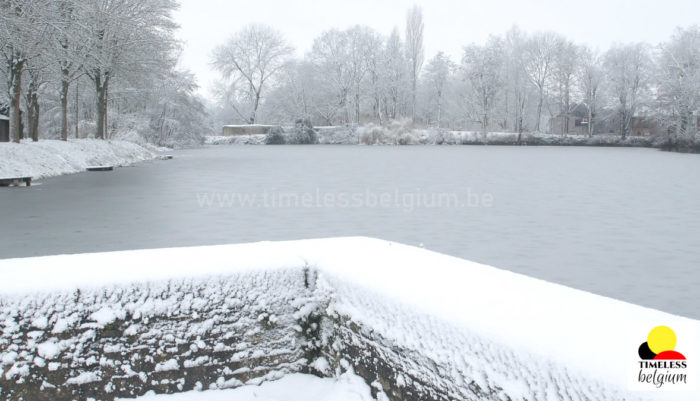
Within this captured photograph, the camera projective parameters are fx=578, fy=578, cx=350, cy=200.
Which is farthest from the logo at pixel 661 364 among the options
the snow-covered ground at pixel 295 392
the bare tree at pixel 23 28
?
the bare tree at pixel 23 28

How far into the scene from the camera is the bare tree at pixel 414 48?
68000 mm

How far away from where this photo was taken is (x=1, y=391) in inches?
118

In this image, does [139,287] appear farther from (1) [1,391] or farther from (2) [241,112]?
(2) [241,112]

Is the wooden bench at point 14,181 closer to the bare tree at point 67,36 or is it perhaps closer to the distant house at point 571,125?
the bare tree at point 67,36

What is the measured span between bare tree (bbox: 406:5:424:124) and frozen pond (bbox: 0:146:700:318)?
51.8 metres

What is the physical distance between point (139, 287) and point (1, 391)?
867mm

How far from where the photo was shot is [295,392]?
339 centimetres

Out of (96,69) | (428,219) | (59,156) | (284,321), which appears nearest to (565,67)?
(96,69)

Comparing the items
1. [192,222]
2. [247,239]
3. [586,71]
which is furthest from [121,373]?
[586,71]

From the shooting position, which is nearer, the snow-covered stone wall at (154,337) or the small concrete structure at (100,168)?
the snow-covered stone wall at (154,337)

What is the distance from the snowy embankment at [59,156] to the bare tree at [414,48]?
147 feet

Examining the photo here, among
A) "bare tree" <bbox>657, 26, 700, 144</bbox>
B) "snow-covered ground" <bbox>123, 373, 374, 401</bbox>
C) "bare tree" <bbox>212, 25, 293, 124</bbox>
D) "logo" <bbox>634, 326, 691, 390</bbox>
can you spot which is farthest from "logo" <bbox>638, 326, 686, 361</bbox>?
"bare tree" <bbox>212, 25, 293, 124</bbox>

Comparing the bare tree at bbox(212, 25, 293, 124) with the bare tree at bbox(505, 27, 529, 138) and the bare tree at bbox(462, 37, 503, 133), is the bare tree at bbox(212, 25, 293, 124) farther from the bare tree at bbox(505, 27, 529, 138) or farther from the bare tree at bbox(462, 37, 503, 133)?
the bare tree at bbox(505, 27, 529, 138)

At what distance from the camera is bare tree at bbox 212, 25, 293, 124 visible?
240ft
